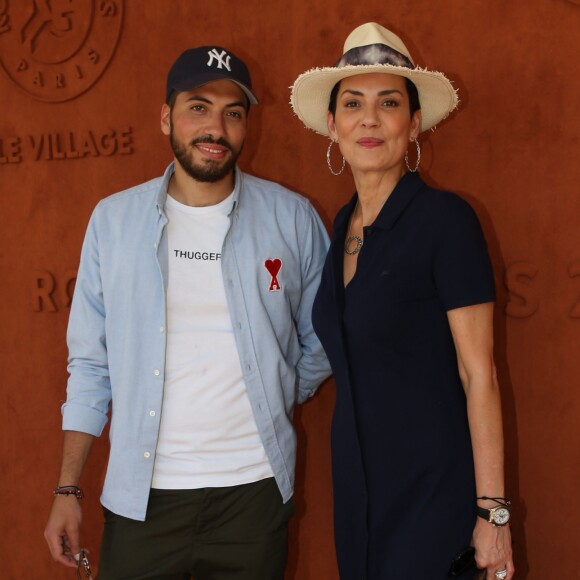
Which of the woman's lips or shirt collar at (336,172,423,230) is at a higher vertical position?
the woman's lips

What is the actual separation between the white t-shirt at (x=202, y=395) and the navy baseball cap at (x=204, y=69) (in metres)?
0.52

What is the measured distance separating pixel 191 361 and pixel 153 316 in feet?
0.58

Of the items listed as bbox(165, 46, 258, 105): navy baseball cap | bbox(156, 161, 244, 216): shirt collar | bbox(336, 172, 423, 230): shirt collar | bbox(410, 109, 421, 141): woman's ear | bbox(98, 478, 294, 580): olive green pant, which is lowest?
bbox(98, 478, 294, 580): olive green pant

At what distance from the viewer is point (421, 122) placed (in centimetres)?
234

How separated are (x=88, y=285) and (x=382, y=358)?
0.98 metres

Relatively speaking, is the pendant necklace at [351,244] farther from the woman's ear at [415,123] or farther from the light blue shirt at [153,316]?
the woman's ear at [415,123]

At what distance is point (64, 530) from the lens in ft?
7.40

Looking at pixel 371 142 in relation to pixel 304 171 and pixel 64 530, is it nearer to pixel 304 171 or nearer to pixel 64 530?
pixel 304 171

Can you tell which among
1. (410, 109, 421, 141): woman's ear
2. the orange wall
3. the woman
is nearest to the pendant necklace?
the woman

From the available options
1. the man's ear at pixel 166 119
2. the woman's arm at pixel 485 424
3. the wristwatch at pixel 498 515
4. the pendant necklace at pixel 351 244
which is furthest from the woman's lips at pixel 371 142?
the wristwatch at pixel 498 515

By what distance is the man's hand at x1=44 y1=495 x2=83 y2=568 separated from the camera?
7.35 ft

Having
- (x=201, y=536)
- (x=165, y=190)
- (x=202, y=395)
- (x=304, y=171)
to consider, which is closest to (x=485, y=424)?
(x=202, y=395)

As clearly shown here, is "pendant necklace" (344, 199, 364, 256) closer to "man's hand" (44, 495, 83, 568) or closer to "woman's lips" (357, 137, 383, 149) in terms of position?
"woman's lips" (357, 137, 383, 149)

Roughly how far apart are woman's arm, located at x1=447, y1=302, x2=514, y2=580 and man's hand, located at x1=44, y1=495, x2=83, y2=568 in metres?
1.18
